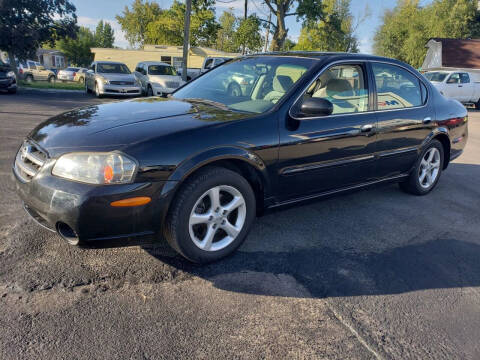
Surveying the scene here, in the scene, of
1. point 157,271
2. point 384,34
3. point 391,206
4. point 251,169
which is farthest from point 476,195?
point 384,34

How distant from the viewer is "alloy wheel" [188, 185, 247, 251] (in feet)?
9.43

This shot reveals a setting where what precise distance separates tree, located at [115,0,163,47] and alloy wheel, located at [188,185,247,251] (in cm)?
6355

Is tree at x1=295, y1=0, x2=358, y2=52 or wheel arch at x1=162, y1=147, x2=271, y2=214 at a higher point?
tree at x1=295, y1=0, x2=358, y2=52

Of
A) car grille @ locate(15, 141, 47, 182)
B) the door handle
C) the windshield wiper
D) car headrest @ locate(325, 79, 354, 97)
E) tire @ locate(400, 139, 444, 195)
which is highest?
car headrest @ locate(325, 79, 354, 97)

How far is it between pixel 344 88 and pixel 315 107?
0.83 metres

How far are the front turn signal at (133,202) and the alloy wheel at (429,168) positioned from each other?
3634 millimetres

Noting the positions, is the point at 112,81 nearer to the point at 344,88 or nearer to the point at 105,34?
the point at 344,88

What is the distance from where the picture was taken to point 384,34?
47.1 meters

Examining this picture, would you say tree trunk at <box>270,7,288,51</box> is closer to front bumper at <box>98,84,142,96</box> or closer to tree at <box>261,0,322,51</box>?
tree at <box>261,0,322,51</box>

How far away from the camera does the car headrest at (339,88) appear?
3.73 metres

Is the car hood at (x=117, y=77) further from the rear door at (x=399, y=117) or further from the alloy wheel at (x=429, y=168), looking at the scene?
the alloy wheel at (x=429, y=168)

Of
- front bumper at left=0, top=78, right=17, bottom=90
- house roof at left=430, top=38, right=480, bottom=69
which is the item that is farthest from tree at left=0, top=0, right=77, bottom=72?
house roof at left=430, top=38, right=480, bottom=69

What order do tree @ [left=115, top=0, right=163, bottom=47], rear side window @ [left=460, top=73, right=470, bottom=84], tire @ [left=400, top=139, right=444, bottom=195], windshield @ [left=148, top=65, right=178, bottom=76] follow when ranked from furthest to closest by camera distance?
tree @ [left=115, top=0, right=163, bottom=47], rear side window @ [left=460, top=73, right=470, bottom=84], windshield @ [left=148, top=65, right=178, bottom=76], tire @ [left=400, top=139, right=444, bottom=195]

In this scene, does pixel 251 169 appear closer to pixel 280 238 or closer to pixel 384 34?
pixel 280 238
